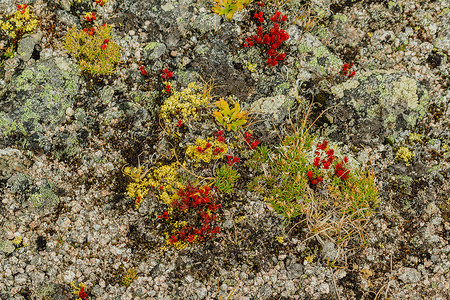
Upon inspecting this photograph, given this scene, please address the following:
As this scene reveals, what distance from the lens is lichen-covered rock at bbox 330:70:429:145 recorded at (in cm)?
622

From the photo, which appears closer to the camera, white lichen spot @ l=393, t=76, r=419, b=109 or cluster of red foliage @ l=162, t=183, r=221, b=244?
cluster of red foliage @ l=162, t=183, r=221, b=244

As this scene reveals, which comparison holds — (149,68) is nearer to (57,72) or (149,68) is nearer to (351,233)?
(57,72)

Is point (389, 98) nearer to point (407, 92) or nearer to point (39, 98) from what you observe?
point (407, 92)

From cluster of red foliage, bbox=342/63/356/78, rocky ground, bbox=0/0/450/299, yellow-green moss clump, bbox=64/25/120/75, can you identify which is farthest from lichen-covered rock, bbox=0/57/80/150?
cluster of red foliage, bbox=342/63/356/78

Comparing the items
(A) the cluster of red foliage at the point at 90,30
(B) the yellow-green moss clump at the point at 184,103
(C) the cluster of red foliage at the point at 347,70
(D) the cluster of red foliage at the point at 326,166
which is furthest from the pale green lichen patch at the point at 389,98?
(A) the cluster of red foliage at the point at 90,30

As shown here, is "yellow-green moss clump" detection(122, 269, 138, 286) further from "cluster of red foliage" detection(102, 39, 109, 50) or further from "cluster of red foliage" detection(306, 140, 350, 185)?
"cluster of red foliage" detection(102, 39, 109, 50)

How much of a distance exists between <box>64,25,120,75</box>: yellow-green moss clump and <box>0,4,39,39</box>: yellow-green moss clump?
0.79m

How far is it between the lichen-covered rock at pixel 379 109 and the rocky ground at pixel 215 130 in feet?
0.09

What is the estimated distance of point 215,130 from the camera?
6172 millimetres

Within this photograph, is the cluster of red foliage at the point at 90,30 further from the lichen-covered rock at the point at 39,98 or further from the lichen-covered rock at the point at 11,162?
the lichen-covered rock at the point at 11,162

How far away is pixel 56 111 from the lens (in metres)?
5.88

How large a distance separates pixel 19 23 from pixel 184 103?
3757 mm

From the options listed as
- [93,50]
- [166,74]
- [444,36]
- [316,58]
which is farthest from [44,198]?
[444,36]

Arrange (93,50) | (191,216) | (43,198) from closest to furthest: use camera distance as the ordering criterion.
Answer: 1. (43,198)
2. (191,216)
3. (93,50)
